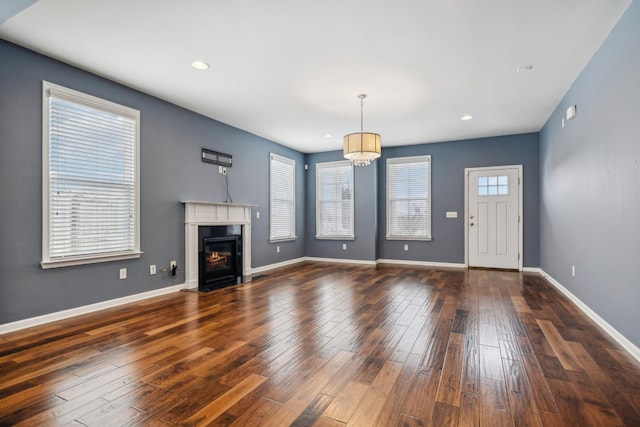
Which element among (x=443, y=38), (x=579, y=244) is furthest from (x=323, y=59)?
(x=579, y=244)

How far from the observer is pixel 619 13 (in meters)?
2.61

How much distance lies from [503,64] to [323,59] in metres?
1.93

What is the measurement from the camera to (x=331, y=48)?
3.13 metres

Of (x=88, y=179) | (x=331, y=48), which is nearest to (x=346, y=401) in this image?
(x=331, y=48)

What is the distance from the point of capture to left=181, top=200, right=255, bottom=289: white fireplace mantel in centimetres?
477

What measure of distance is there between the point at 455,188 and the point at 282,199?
12.2 ft

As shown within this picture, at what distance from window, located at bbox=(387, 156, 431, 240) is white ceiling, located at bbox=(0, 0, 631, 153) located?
226cm

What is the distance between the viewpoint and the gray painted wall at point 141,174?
3.05 m

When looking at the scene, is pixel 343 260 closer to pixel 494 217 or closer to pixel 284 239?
pixel 284 239

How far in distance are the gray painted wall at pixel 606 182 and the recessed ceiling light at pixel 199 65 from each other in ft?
12.3

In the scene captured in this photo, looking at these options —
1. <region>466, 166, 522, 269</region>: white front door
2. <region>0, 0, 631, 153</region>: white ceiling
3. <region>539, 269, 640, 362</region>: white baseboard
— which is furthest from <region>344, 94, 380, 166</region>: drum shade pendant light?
<region>466, 166, 522, 269</region>: white front door

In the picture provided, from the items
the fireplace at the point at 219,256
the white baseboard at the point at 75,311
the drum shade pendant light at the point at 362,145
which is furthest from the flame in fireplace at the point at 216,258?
the drum shade pendant light at the point at 362,145

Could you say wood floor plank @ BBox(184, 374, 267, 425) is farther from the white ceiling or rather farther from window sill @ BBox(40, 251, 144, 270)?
the white ceiling

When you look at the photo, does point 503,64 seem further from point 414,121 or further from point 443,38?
point 414,121
